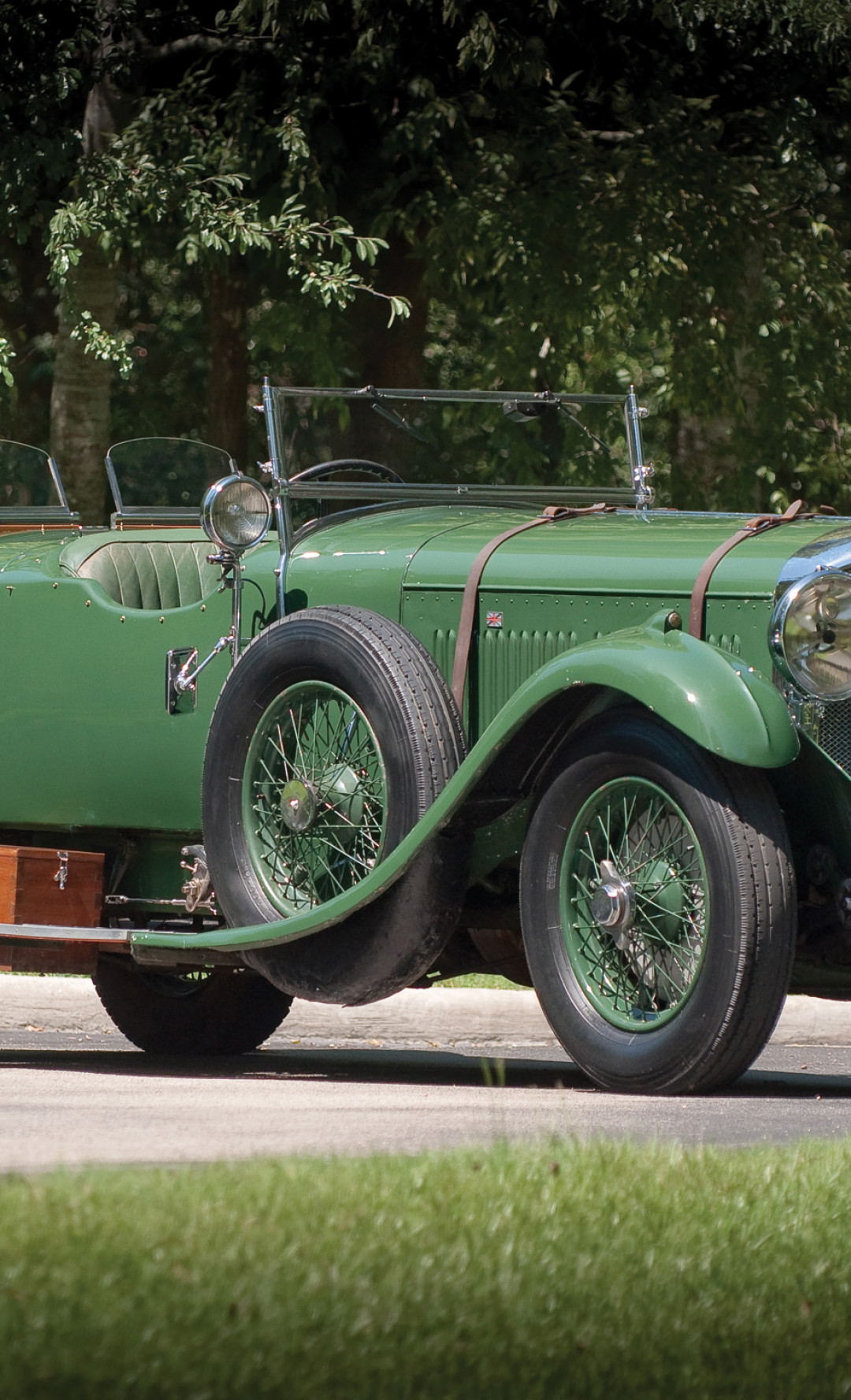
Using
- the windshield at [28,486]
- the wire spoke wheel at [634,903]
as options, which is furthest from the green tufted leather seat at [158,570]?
the wire spoke wheel at [634,903]

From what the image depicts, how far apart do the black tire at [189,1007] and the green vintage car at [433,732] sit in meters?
0.01

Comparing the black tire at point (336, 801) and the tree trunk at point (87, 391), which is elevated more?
the tree trunk at point (87, 391)

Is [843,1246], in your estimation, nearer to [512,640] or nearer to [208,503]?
[512,640]

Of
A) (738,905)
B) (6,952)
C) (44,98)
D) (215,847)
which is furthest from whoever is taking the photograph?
(44,98)

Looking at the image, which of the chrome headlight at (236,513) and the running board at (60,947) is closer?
the chrome headlight at (236,513)

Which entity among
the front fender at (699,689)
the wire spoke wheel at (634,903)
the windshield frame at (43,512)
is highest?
the windshield frame at (43,512)

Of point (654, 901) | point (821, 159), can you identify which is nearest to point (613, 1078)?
point (654, 901)

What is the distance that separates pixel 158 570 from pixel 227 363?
7.94 meters

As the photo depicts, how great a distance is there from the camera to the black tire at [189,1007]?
7.73 m

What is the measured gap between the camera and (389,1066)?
23.8 ft

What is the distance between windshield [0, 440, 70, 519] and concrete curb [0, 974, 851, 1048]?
6.21ft

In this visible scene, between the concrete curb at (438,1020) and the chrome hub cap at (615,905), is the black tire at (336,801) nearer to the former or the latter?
the chrome hub cap at (615,905)

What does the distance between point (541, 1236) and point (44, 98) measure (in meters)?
11.2

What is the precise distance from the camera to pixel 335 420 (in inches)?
290
